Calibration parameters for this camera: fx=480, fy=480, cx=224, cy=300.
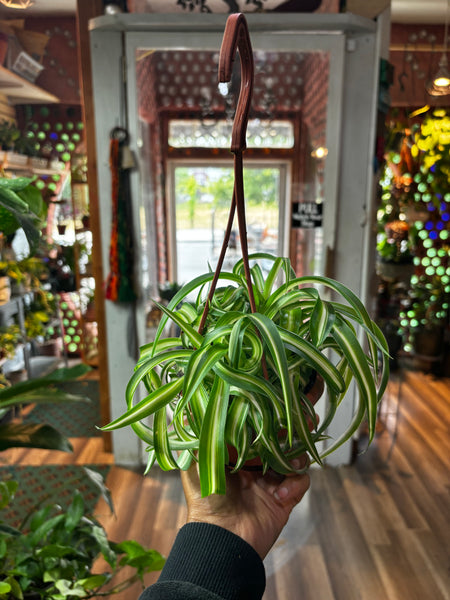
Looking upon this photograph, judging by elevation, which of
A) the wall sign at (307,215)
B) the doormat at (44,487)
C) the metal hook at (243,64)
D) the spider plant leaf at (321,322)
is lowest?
the doormat at (44,487)

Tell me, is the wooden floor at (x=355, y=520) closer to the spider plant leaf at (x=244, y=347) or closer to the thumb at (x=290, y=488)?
the thumb at (x=290, y=488)

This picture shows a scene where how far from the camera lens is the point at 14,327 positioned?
11.6 feet

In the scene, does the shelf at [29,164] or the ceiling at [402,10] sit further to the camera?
the ceiling at [402,10]

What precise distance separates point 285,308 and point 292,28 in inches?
85.9

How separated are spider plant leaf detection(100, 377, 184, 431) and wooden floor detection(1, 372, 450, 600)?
1.45 meters

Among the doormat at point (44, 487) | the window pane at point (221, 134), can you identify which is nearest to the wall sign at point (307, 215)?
the window pane at point (221, 134)

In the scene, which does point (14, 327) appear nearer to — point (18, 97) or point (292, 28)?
point (18, 97)

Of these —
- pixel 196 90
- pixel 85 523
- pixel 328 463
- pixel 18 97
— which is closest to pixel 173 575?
pixel 85 523

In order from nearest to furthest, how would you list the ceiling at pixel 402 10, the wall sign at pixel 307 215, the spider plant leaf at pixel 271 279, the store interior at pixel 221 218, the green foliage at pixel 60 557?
1. the spider plant leaf at pixel 271 279
2. the green foliage at pixel 60 557
3. the store interior at pixel 221 218
4. the wall sign at pixel 307 215
5. the ceiling at pixel 402 10

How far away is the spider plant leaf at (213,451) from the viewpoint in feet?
1.95

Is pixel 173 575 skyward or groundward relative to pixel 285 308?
groundward

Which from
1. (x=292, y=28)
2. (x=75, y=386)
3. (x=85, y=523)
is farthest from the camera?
(x=75, y=386)

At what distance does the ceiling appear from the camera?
3.85 metres

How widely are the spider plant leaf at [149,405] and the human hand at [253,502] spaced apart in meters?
0.16
